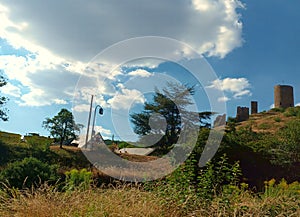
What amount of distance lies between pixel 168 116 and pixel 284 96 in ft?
119

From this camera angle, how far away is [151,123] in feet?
27.0

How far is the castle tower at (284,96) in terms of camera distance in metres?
41.2

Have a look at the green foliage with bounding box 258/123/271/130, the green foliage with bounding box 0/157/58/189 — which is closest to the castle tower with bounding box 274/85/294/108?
the green foliage with bounding box 258/123/271/130

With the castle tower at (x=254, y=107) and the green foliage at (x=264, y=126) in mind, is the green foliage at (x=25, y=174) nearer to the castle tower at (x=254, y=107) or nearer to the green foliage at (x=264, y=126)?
the green foliage at (x=264, y=126)

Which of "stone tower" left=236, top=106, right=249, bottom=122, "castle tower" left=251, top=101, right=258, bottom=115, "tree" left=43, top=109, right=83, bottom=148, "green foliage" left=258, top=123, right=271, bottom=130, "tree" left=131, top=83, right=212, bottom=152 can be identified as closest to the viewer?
"tree" left=131, top=83, right=212, bottom=152

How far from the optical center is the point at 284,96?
137 feet

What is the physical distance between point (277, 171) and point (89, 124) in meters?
8.01

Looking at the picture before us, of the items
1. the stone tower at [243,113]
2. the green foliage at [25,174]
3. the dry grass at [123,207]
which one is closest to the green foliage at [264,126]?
the stone tower at [243,113]

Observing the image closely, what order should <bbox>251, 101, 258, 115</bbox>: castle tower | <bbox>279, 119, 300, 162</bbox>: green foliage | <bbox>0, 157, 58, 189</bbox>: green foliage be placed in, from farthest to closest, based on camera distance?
1. <bbox>251, 101, 258, 115</bbox>: castle tower
2. <bbox>279, 119, 300, 162</bbox>: green foliage
3. <bbox>0, 157, 58, 189</bbox>: green foliage

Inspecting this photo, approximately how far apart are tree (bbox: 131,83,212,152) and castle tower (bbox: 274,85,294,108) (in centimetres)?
3389

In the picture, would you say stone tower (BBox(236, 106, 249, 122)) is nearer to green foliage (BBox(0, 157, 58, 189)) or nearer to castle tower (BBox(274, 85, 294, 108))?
castle tower (BBox(274, 85, 294, 108))

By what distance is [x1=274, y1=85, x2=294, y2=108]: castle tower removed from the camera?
41.2 m

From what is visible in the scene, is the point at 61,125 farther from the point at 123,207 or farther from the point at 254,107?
the point at 254,107

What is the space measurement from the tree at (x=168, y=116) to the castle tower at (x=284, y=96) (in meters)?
33.9
